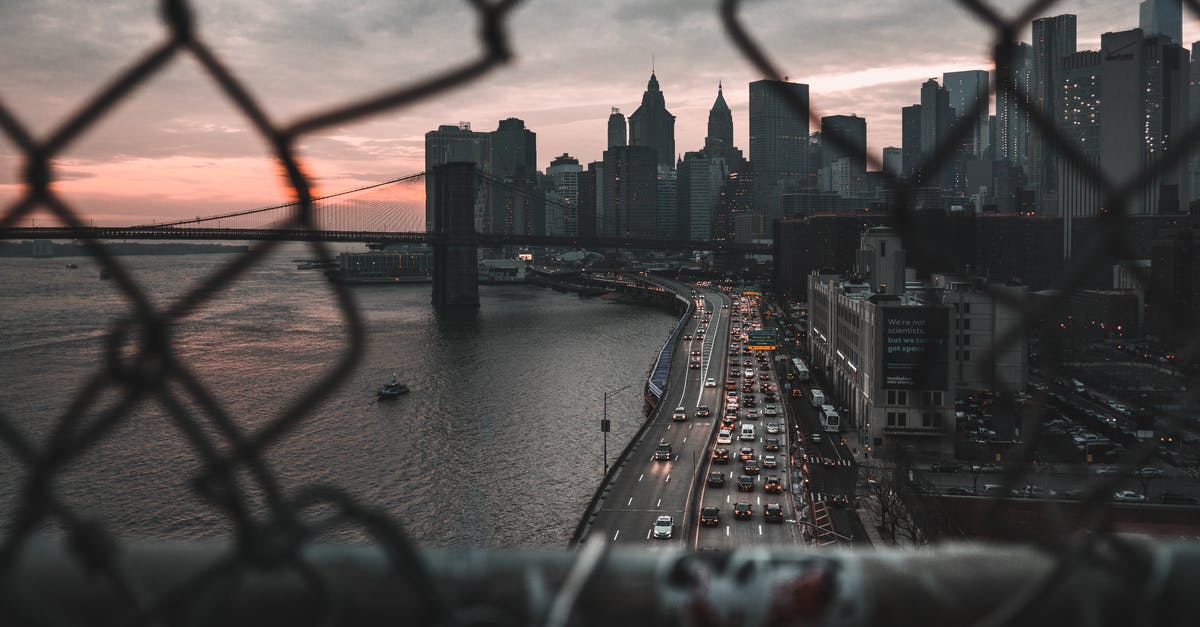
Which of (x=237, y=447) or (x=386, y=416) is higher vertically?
(x=237, y=447)

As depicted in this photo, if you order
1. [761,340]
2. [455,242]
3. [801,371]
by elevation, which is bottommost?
[801,371]

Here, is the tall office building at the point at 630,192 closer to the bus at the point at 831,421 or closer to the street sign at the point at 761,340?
the street sign at the point at 761,340

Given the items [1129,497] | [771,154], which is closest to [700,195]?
[771,154]

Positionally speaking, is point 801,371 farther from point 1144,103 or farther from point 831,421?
point 1144,103

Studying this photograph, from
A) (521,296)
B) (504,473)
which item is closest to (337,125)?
(504,473)

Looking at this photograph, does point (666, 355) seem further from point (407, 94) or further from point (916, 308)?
point (407, 94)

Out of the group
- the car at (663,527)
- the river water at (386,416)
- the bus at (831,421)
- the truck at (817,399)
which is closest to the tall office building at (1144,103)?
the river water at (386,416)
